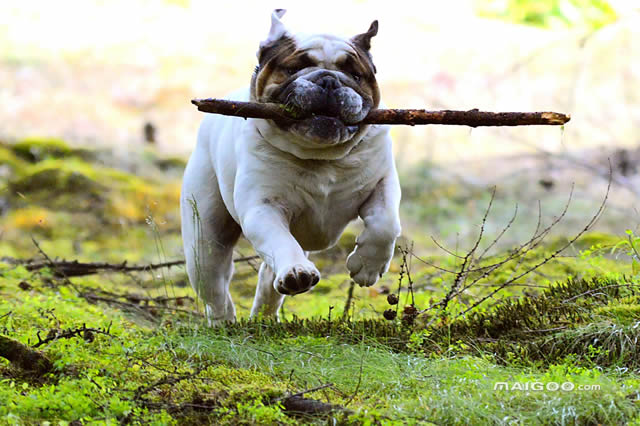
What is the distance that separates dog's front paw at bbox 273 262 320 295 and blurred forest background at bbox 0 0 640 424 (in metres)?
0.37

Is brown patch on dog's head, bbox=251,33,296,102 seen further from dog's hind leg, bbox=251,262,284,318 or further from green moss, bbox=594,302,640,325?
green moss, bbox=594,302,640,325

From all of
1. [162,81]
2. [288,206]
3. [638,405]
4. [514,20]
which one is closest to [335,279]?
[288,206]

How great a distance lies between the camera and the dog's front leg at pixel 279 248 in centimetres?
443

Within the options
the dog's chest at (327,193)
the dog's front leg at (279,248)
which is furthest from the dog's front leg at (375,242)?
the dog's front leg at (279,248)

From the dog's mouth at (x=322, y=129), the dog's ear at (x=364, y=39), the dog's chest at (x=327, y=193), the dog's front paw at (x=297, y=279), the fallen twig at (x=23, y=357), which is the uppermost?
the dog's ear at (x=364, y=39)

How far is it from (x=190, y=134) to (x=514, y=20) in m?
8.90

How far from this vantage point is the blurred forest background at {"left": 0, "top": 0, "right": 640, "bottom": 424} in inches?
150

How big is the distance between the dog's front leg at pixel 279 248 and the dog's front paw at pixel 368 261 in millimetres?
471

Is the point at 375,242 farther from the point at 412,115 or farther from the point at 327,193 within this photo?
the point at 412,115

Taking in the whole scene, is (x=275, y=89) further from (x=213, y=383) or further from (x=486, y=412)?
(x=486, y=412)

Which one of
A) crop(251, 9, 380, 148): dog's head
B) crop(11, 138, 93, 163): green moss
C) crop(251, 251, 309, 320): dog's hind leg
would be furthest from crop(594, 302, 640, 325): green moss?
crop(11, 138, 93, 163): green moss

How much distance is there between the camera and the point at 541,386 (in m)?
3.58

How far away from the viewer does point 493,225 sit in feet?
45.5

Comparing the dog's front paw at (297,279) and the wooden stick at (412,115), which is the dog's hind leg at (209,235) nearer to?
the wooden stick at (412,115)
